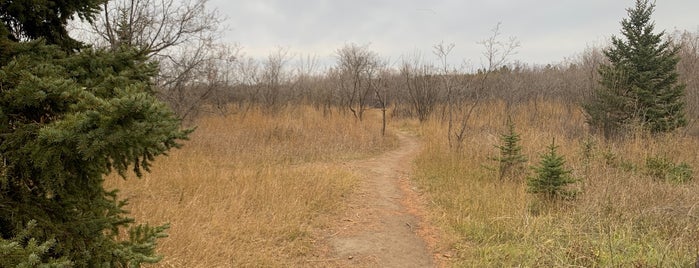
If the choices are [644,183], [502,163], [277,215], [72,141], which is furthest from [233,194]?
[644,183]

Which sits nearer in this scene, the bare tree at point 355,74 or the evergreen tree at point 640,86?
the evergreen tree at point 640,86

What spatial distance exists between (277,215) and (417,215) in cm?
219

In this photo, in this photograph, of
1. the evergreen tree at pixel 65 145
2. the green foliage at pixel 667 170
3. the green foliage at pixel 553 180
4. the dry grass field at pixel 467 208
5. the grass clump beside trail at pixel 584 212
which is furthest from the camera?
the green foliage at pixel 667 170

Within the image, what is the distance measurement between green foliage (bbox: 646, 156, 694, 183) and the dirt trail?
416 cm

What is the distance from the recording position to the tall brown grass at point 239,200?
3.83m

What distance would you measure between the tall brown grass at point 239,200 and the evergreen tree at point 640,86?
706 centimetres

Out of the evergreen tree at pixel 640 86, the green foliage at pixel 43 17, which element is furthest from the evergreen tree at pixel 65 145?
the evergreen tree at pixel 640 86

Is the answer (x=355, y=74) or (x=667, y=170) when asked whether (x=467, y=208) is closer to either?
(x=667, y=170)

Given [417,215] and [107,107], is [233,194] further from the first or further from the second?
[107,107]

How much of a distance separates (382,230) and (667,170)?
529 centimetres

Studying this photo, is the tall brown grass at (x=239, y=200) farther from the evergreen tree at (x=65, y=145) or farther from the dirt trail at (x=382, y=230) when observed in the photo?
the evergreen tree at (x=65, y=145)

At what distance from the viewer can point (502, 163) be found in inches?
274

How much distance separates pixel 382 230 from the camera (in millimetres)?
5020

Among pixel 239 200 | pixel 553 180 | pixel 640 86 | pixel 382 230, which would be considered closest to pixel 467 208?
pixel 553 180
